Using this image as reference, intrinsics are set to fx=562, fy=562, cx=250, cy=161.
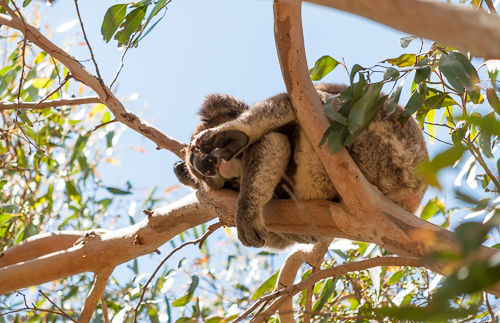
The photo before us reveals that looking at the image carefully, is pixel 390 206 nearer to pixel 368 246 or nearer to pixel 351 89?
pixel 351 89

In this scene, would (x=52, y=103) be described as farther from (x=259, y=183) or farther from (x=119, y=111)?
(x=259, y=183)

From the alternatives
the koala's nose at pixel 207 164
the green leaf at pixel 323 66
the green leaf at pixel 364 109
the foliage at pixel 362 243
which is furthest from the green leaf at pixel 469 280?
the green leaf at pixel 323 66

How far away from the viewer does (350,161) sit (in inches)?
89.5

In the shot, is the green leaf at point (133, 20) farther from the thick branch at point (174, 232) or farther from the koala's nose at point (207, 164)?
the thick branch at point (174, 232)

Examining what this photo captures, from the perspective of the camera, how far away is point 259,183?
258cm

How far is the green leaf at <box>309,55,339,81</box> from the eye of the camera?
2.71m

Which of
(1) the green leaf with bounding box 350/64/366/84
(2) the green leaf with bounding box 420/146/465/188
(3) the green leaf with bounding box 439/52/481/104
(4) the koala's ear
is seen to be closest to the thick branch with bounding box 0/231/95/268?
(4) the koala's ear

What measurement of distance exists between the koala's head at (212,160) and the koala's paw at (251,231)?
0.26 m

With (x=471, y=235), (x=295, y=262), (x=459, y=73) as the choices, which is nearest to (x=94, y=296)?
(x=295, y=262)

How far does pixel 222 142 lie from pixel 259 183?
259mm

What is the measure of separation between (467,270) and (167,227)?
219 centimetres

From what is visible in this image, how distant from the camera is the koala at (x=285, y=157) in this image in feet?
8.41

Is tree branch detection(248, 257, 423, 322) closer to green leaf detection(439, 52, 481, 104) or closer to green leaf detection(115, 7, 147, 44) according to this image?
green leaf detection(439, 52, 481, 104)

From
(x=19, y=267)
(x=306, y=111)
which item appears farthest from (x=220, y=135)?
Result: (x=19, y=267)
